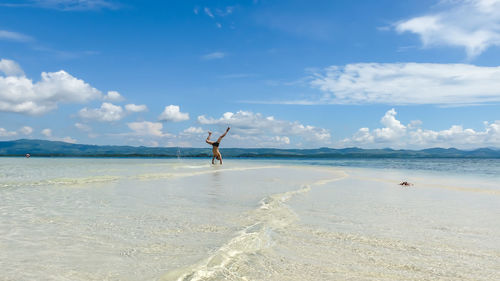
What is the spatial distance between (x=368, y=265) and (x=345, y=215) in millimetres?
4550

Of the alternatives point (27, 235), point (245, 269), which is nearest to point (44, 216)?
point (27, 235)

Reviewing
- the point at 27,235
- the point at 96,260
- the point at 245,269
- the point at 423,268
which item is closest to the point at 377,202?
the point at 423,268

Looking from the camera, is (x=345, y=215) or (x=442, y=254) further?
(x=345, y=215)

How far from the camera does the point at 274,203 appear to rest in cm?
1234

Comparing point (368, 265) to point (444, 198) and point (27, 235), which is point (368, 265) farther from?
point (444, 198)

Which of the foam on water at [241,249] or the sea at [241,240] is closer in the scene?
the foam on water at [241,249]

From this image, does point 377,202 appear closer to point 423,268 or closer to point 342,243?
point 342,243

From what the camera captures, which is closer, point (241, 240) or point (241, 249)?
point (241, 249)

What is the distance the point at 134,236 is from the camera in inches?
283

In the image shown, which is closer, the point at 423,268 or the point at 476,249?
the point at 423,268

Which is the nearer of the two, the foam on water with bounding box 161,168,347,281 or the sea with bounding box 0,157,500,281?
the foam on water with bounding box 161,168,347,281

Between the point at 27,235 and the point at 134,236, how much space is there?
229 cm

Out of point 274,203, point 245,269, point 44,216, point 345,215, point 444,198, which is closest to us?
point 245,269

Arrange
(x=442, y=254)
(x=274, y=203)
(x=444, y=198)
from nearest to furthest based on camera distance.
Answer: (x=442, y=254) < (x=274, y=203) < (x=444, y=198)
